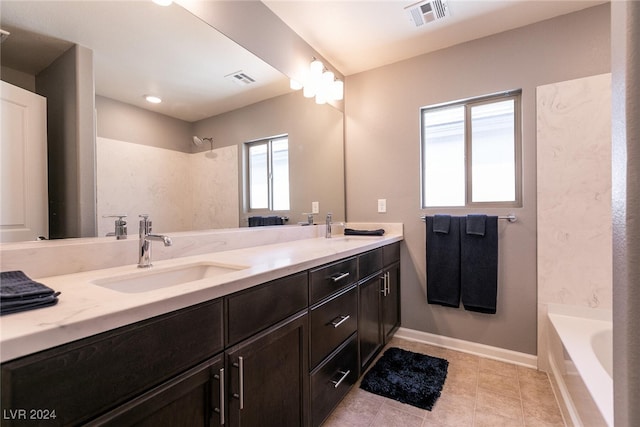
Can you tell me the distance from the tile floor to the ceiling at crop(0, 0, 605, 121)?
1750mm

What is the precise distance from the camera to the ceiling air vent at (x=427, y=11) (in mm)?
1804

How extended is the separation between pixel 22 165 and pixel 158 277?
0.54 metres

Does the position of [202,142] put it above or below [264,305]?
above

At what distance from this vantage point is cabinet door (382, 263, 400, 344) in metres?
2.10

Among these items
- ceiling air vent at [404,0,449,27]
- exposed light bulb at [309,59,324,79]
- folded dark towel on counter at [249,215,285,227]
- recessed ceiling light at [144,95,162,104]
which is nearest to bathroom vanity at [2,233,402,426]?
folded dark towel on counter at [249,215,285,227]

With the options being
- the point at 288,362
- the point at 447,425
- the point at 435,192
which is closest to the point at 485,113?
the point at 435,192

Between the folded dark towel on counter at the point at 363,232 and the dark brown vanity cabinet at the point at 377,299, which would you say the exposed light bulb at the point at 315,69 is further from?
the dark brown vanity cabinet at the point at 377,299

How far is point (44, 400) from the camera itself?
512 millimetres

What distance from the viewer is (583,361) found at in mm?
1336

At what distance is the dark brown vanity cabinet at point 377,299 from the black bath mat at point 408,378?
0.09m

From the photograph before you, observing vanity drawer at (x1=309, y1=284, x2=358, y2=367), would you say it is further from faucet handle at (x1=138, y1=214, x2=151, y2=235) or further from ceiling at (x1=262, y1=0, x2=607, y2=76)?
ceiling at (x1=262, y1=0, x2=607, y2=76)

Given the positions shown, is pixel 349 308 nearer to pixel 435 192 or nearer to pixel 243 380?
pixel 243 380

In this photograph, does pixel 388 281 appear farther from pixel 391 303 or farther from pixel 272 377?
pixel 272 377

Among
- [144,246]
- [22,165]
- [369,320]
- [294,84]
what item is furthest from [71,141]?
[369,320]
